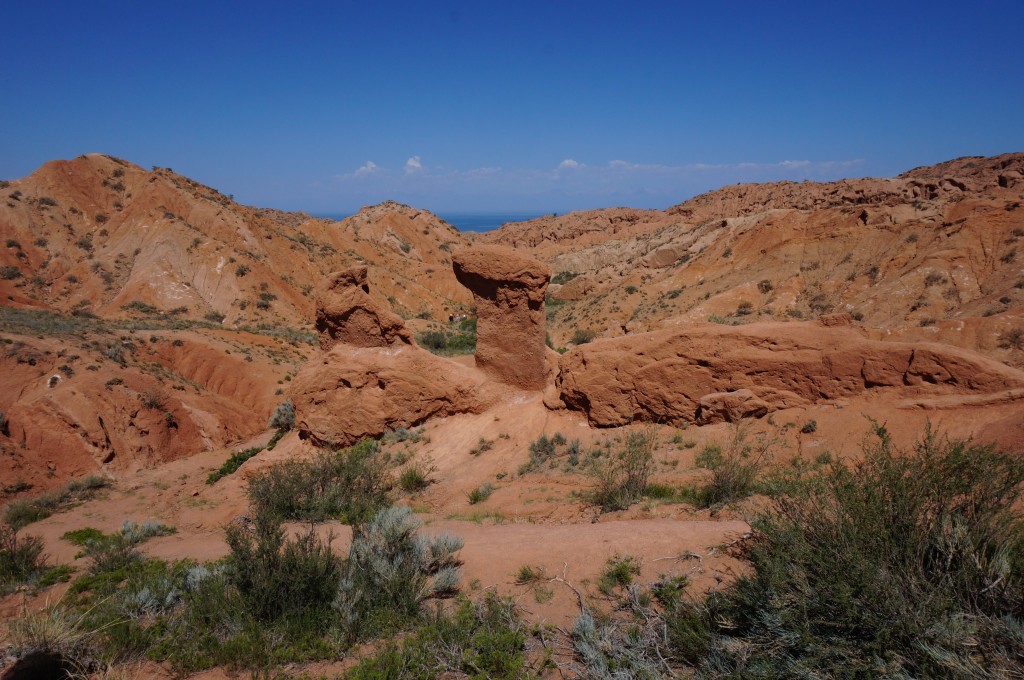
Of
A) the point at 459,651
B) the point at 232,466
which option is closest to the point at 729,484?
→ the point at 459,651

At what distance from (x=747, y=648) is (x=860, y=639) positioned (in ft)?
2.24

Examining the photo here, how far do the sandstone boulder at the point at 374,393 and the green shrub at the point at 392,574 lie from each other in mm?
5692

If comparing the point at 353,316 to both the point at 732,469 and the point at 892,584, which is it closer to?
the point at 732,469

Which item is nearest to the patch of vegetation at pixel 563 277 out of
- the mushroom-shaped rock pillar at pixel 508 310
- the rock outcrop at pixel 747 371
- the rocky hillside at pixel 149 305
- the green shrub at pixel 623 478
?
the rocky hillside at pixel 149 305

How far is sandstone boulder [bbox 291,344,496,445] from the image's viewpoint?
36.9 ft

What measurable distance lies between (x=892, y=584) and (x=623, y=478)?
4.69 meters

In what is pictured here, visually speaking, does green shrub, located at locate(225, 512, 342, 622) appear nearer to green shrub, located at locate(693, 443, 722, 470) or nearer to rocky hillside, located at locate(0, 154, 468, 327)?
green shrub, located at locate(693, 443, 722, 470)

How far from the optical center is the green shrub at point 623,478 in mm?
7277

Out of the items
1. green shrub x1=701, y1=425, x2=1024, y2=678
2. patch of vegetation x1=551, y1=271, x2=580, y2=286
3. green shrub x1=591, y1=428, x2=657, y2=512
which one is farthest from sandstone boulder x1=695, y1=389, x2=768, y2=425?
patch of vegetation x1=551, y1=271, x2=580, y2=286

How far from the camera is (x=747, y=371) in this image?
9.32 meters

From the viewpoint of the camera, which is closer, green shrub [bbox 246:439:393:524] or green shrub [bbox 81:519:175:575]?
green shrub [bbox 81:519:175:575]

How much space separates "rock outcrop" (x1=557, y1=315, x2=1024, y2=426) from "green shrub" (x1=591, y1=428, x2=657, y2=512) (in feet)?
4.59

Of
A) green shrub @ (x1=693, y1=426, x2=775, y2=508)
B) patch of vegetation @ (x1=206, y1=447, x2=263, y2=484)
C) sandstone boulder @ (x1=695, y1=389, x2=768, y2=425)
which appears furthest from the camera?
patch of vegetation @ (x1=206, y1=447, x2=263, y2=484)

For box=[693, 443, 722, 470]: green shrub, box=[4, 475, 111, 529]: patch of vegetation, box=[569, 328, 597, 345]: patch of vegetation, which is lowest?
box=[4, 475, 111, 529]: patch of vegetation
